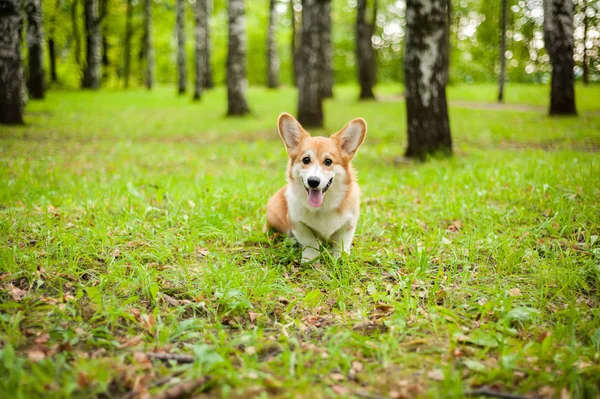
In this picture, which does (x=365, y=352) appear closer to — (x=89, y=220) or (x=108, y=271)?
(x=108, y=271)

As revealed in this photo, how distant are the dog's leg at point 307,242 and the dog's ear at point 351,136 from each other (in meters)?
0.73

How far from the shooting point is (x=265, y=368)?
213cm

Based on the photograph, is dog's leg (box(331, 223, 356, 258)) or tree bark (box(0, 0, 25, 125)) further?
tree bark (box(0, 0, 25, 125))

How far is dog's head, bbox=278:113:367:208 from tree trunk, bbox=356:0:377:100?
13.3m

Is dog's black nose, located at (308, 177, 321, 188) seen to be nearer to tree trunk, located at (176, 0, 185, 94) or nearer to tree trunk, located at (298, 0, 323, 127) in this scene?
tree trunk, located at (298, 0, 323, 127)

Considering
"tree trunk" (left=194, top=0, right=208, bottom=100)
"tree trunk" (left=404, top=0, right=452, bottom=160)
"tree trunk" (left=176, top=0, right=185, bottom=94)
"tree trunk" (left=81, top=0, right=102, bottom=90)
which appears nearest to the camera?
"tree trunk" (left=404, top=0, right=452, bottom=160)

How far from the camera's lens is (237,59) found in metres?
11.8

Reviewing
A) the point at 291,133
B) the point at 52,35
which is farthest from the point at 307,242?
the point at 52,35

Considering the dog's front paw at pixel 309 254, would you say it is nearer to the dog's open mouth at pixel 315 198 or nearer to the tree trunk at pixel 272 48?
the dog's open mouth at pixel 315 198

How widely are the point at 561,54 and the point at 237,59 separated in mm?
8549

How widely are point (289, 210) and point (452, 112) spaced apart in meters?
11.3

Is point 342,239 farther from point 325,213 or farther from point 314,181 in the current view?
point 314,181

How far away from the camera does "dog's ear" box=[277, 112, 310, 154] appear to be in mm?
3445

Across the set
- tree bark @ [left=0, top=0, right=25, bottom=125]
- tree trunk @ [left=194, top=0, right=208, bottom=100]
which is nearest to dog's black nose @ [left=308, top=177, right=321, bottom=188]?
tree bark @ [left=0, top=0, right=25, bottom=125]
